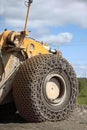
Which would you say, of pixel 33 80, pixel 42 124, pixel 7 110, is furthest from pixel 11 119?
pixel 33 80

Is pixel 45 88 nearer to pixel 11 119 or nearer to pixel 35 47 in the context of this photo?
pixel 11 119

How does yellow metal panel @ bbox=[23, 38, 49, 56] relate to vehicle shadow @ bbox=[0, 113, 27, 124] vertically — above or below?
above

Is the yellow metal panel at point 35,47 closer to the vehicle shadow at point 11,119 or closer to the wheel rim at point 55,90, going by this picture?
the wheel rim at point 55,90

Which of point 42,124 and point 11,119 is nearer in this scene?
point 42,124

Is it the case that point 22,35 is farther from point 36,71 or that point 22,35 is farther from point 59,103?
point 59,103

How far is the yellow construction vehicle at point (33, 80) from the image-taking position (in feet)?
35.4

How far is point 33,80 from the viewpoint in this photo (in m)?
10.8

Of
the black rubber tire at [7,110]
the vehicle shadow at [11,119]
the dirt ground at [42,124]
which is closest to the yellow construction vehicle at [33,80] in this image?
the dirt ground at [42,124]

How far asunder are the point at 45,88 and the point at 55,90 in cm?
41

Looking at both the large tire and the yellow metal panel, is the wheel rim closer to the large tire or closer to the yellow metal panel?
the large tire

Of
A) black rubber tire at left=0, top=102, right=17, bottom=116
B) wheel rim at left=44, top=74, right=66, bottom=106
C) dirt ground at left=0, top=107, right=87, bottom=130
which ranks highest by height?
wheel rim at left=44, top=74, right=66, bottom=106

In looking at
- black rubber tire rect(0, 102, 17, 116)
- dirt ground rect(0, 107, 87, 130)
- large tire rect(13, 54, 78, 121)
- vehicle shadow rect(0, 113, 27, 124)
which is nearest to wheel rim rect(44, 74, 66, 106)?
large tire rect(13, 54, 78, 121)

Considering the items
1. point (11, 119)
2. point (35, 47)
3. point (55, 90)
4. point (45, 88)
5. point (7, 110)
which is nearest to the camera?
point (45, 88)

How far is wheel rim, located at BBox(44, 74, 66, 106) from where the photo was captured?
11188 mm
